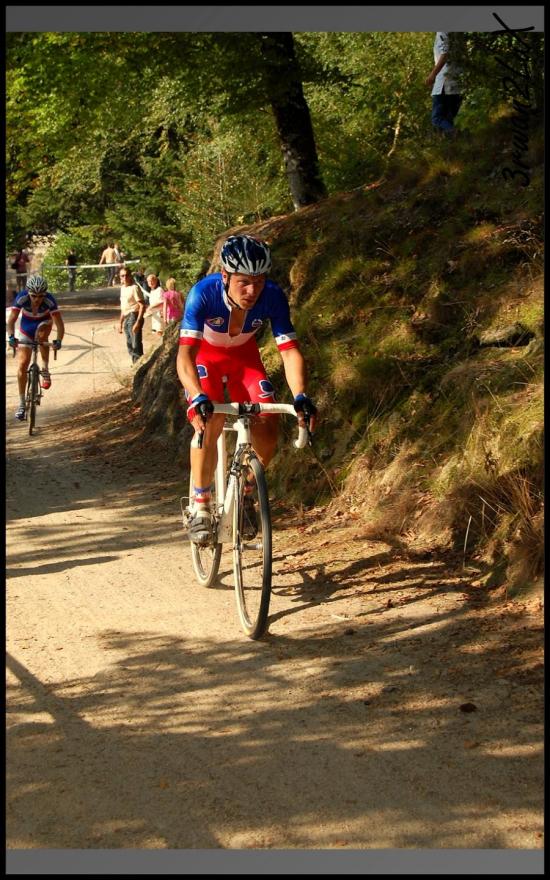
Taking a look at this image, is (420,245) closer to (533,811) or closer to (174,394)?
(174,394)

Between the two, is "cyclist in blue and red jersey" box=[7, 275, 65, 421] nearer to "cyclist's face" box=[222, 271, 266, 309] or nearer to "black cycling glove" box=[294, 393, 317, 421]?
"cyclist's face" box=[222, 271, 266, 309]

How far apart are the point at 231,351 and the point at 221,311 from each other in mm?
331

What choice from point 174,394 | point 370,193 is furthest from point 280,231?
point 174,394

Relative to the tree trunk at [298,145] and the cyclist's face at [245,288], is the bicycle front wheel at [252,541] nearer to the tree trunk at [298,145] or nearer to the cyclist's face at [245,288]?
the cyclist's face at [245,288]

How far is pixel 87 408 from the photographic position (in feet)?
61.9

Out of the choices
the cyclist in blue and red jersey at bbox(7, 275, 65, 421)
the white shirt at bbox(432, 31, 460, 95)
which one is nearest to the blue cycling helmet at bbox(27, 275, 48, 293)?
the cyclist in blue and red jersey at bbox(7, 275, 65, 421)

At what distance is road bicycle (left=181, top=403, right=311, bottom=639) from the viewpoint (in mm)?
6391

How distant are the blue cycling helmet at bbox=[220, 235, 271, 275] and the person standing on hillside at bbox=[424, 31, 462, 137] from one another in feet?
19.7

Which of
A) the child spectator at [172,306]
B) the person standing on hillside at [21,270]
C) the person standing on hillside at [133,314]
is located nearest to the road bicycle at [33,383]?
the person standing on hillside at [133,314]

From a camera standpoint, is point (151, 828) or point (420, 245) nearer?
point (151, 828)

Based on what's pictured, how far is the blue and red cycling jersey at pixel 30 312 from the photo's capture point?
49.8 ft

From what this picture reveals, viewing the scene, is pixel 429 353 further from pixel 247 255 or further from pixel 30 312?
pixel 30 312

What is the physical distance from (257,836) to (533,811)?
1.13 m

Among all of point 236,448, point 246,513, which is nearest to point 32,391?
point 236,448
